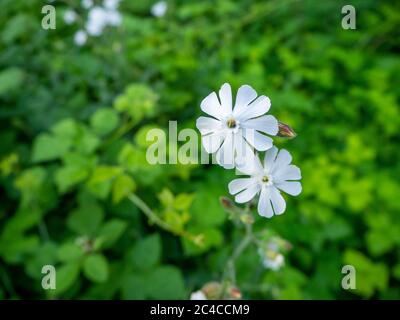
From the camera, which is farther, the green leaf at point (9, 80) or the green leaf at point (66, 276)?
the green leaf at point (9, 80)

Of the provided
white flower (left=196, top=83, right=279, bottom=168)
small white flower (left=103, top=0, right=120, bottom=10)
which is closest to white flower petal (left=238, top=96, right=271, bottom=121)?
white flower (left=196, top=83, right=279, bottom=168)

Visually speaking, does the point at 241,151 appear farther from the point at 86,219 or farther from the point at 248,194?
the point at 86,219

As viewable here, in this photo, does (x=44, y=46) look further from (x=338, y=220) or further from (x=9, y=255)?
(x=338, y=220)

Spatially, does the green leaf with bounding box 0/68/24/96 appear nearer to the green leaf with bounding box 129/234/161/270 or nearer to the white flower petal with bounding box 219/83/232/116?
the green leaf with bounding box 129/234/161/270

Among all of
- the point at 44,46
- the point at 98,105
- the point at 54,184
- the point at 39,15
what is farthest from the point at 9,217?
the point at 39,15

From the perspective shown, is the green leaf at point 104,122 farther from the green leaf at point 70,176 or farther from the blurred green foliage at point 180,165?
the green leaf at point 70,176

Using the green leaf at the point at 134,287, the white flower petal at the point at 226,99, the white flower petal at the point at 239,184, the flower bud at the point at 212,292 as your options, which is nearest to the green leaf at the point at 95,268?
the green leaf at the point at 134,287
